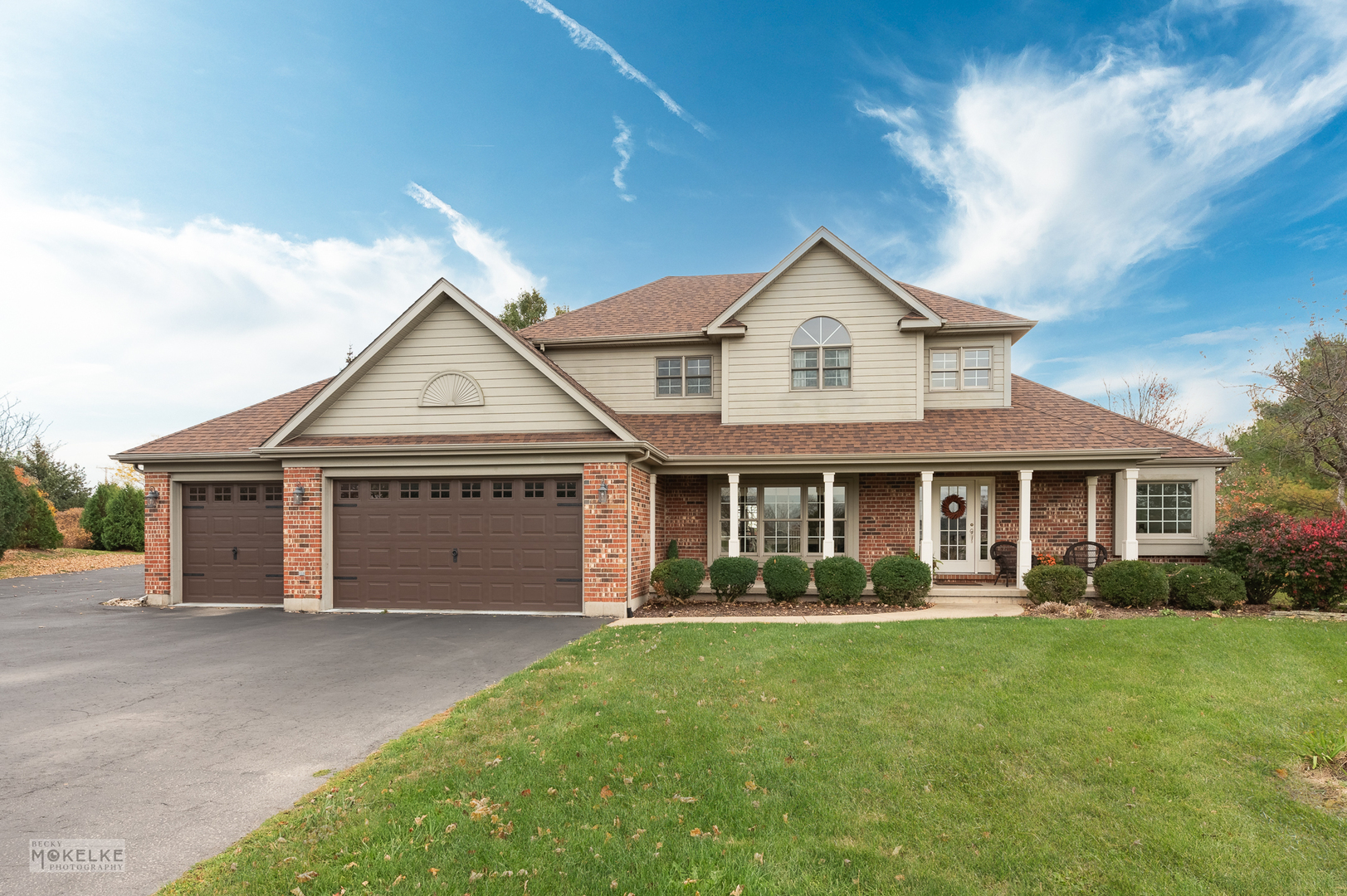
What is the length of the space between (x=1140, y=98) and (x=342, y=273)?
70.2ft

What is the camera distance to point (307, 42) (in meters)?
13.0

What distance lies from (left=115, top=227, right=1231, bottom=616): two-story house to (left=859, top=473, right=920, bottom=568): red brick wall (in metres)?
0.06

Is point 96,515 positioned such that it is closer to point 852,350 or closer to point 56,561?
point 56,561

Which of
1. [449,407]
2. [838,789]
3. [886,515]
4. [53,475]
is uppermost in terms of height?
[449,407]

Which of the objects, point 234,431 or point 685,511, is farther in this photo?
point 685,511

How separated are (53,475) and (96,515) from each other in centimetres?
917

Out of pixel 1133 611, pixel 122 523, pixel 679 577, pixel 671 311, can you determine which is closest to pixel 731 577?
pixel 679 577

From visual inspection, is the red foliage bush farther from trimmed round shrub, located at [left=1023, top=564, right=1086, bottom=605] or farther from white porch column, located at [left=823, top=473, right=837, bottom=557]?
white porch column, located at [left=823, top=473, right=837, bottom=557]

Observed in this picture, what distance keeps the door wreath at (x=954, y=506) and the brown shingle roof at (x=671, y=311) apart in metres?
4.08

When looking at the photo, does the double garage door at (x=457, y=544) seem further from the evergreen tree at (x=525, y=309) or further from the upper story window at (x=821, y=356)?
the evergreen tree at (x=525, y=309)

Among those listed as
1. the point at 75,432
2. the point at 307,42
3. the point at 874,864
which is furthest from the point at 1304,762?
the point at 75,432

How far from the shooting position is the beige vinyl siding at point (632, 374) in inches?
571

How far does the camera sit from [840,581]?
37.3 feet

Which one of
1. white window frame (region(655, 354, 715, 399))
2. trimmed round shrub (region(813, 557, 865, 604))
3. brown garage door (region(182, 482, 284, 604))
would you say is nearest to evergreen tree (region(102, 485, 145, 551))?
brown garage door (region(182, 482, 284, 604))
